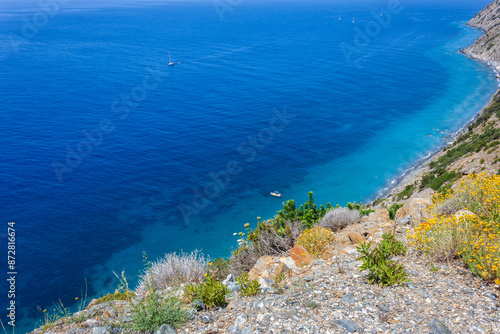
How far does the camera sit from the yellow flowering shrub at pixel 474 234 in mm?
7377

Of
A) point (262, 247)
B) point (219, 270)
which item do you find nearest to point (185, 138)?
point (262, 247)

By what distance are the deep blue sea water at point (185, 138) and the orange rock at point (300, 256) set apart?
19636mm

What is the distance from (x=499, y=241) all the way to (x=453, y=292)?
1479mm

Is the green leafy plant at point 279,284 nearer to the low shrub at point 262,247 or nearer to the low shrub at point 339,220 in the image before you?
the low shrub at point 262,247

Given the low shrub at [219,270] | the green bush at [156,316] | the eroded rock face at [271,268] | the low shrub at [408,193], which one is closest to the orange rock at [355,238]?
the eroded rock face at [271,268]

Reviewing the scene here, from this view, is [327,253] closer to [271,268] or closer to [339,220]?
[271,268]

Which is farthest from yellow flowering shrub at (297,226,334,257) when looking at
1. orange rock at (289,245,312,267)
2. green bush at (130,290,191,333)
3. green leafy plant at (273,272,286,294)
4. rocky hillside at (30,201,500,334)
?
green bush at (130,290,191,333)

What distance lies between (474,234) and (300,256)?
4989 mm

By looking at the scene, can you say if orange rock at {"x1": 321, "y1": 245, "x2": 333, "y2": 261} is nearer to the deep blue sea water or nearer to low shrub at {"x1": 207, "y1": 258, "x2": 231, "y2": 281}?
low shrub at {"x1": 207, "y1": 258, "x2": 231, "y2": 281}

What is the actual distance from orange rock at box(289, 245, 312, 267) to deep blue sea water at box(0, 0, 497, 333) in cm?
1964

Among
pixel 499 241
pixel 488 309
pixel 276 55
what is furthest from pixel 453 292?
pixel 276 55

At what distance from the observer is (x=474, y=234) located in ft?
26.8

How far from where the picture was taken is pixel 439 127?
54625mm

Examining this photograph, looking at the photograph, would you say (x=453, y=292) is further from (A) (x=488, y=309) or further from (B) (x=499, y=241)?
(B) (x=499, y=241)
